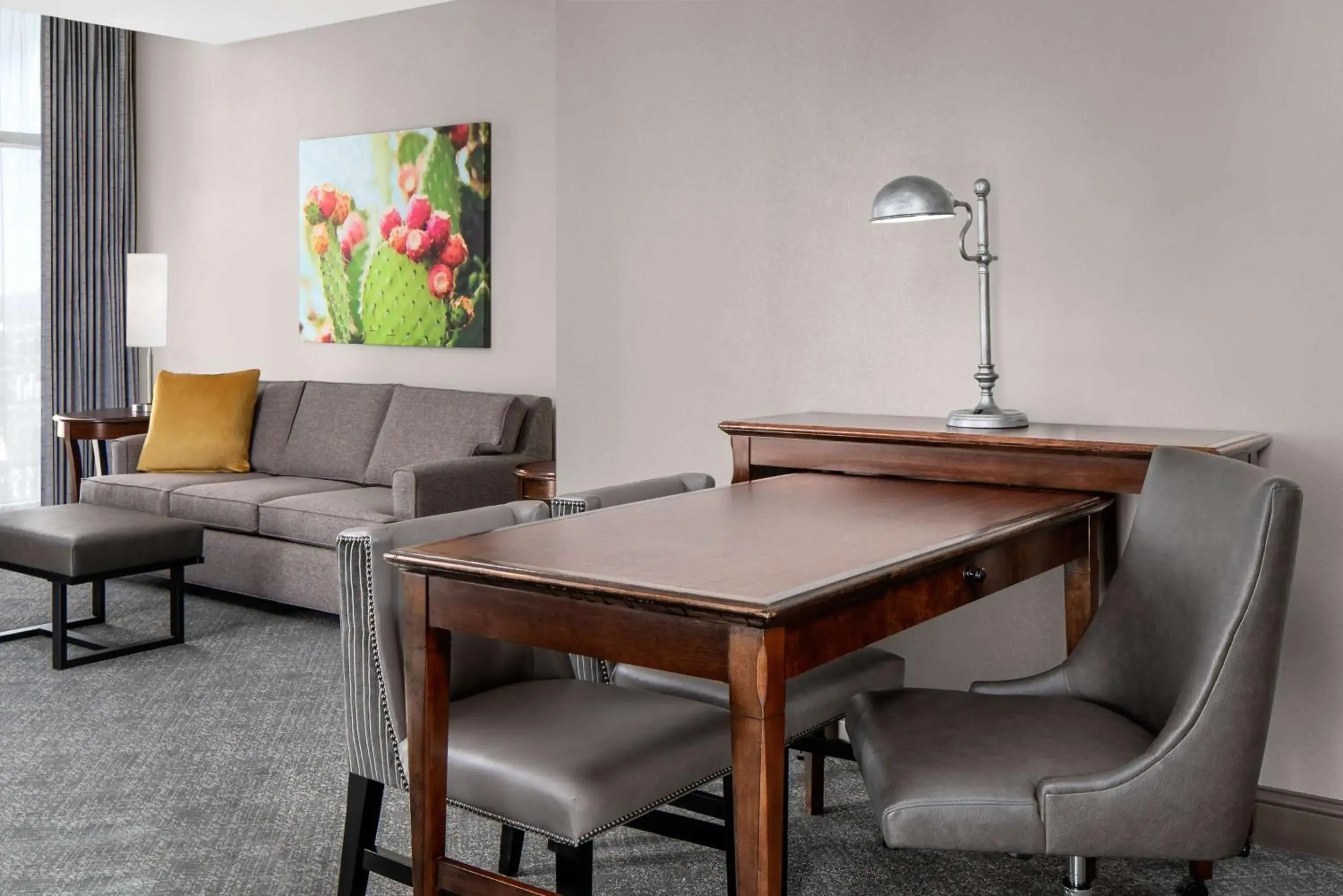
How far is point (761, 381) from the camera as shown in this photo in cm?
357

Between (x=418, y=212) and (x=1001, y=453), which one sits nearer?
(x=1001, y=453)

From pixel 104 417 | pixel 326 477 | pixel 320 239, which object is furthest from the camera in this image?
pixel 320 239

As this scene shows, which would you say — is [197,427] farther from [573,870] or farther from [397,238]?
[573,870]

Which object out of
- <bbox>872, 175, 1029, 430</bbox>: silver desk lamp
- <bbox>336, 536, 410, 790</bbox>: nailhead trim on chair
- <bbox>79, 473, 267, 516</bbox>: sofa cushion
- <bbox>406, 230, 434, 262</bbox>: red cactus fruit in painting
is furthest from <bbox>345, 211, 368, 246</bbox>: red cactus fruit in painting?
<bbox>336, 536, 410, 790</bbox>: nailhead trim on chair

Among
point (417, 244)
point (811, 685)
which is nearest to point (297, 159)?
point (417, 244)

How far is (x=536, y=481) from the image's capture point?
188 inches

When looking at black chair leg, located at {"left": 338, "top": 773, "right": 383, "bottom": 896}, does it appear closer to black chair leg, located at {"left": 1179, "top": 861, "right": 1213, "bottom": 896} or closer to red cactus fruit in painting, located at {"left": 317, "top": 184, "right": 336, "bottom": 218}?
black chair leg, located at {"left": 1179, "top": 861, "right": 1213, "bottom": 896}

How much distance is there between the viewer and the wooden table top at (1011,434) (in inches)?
100

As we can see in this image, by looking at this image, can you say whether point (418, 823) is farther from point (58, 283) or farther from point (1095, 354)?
point (58, 283)

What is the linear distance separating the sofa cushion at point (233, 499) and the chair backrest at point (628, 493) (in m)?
2.92

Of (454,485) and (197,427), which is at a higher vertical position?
(197,427)

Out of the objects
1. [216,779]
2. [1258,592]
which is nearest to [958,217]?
[1258,592]

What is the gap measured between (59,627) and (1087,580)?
3353 millimetres

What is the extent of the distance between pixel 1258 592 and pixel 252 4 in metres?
5.32
